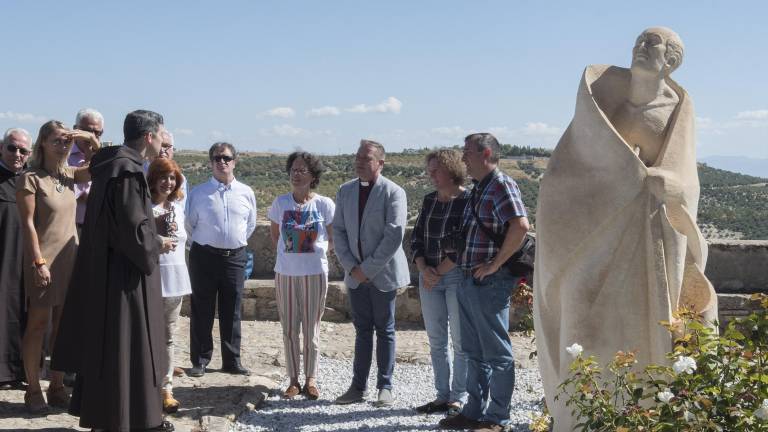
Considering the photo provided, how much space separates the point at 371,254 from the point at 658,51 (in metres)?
2.96

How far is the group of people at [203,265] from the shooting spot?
484 cm

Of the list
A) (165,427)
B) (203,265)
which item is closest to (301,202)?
(203,265)

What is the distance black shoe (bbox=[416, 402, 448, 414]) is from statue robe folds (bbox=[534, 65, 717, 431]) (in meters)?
2.24

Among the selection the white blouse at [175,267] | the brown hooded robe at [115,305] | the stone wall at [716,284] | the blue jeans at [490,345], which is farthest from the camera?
the stone wall at [716,284]

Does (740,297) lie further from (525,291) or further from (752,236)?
(752,236)

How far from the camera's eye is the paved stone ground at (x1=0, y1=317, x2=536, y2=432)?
559 cm

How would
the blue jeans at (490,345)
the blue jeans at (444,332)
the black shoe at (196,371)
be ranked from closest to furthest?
the blue jeans at (490,345)
the blue jeans at (444,332)
the black shoe at (196,371)

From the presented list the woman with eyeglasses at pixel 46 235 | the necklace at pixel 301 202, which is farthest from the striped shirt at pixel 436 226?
the woman with eyeglasses at pixel 46 235

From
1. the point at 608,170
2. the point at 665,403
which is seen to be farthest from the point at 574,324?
the point at 665,403

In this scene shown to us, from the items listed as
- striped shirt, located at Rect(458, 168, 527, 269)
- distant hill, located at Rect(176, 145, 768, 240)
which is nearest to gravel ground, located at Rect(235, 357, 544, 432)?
striped shirt, located at Rect(458, 168, 527, 269)

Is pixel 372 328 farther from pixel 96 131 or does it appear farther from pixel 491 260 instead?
pixel 96 131

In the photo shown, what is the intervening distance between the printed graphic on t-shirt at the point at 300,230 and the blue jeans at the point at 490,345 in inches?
57.9

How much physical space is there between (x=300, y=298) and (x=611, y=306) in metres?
3.27

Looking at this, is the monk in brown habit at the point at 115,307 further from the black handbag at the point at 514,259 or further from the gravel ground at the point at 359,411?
the black handbag at the point at 514,259
